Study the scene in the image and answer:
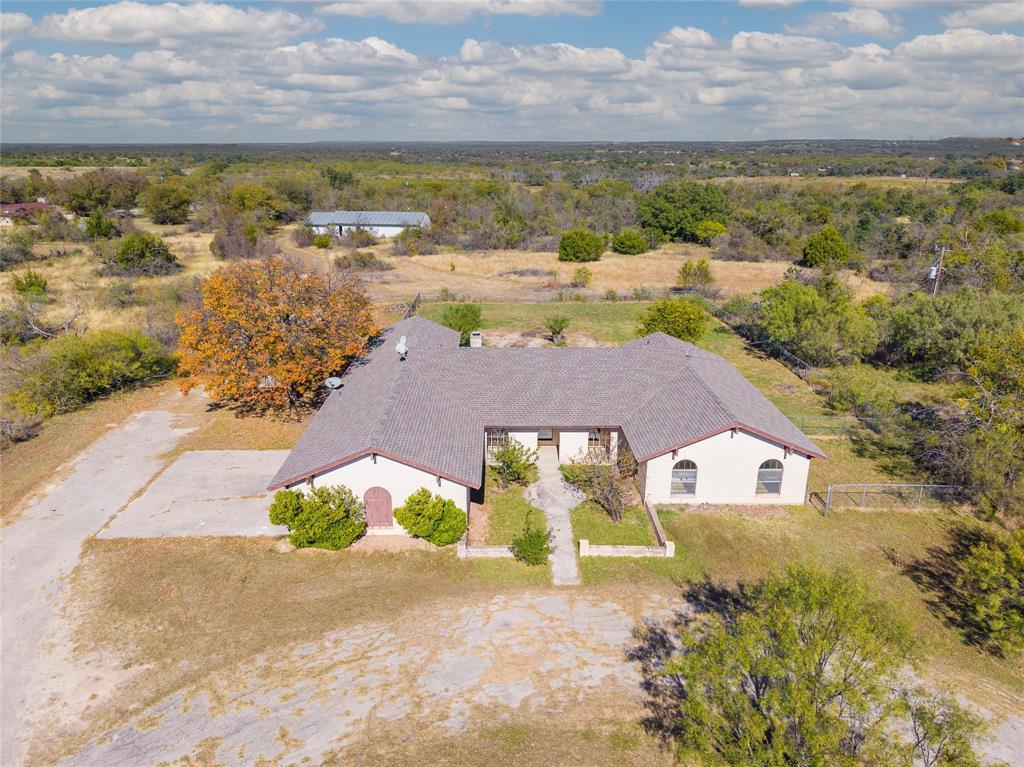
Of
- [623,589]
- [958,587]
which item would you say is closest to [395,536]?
[623,589]

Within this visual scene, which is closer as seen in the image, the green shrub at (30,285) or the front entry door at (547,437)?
the front entry door at (547,437)

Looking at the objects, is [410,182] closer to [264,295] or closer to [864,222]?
[864,222]

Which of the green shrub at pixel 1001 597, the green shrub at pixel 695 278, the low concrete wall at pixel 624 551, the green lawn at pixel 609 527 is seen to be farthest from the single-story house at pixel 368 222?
the green shrub at pixel 1001 597

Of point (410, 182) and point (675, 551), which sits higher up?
point (410, 182)

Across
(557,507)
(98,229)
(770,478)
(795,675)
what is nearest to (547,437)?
(557,507)

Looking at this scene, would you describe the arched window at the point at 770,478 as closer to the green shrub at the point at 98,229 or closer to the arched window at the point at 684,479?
the arched window at the point at 684,479

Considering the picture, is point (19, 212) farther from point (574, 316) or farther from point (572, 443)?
point (572, 443)

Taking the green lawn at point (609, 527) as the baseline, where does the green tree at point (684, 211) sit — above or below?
above
